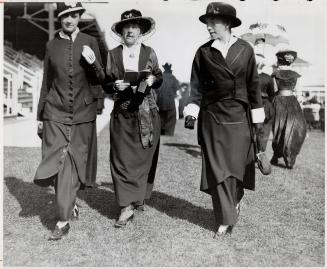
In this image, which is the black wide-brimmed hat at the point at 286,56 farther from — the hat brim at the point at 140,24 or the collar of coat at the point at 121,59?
the collar of coat at the point at 121,59

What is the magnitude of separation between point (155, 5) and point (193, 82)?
4.14ft

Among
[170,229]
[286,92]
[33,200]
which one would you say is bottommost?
[33,200]

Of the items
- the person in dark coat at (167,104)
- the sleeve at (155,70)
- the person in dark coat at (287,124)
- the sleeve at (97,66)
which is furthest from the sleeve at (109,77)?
the person in dark coat at (167,104)

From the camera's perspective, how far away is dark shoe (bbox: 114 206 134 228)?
187 inches

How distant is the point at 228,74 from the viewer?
14.4 ft

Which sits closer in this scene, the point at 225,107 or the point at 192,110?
the point at 225,107

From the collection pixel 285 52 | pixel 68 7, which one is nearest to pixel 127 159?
pixel 68 7

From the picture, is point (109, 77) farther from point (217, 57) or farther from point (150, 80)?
point (217, 57)

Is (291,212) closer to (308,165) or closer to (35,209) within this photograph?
(35,209)

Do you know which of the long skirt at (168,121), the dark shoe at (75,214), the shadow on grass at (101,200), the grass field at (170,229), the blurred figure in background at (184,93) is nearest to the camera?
the grass field at (170,229)

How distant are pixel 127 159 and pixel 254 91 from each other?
1.35m

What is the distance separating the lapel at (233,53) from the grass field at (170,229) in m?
1.53

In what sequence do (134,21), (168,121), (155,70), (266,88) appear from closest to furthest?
(134,21) < (155,70) < (266,88) < (168,121)

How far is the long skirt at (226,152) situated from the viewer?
4.46m
